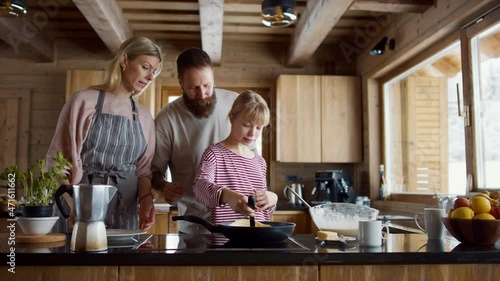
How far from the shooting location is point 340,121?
15.3 feet

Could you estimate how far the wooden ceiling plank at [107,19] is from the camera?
10.9 ft

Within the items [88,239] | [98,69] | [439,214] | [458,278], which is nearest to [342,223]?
[439,214]

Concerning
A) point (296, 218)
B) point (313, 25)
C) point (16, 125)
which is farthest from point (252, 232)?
point (16, 125)

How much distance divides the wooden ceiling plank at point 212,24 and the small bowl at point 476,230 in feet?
7.22

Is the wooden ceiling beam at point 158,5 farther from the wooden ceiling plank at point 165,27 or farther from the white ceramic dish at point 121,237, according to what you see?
the white ceramic dish at point 121,237

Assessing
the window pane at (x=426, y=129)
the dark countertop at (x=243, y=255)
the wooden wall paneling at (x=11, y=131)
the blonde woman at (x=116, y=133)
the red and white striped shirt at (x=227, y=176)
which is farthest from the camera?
the wooden wall paneling at (x=11, y=131)

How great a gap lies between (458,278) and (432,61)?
2.51 metres

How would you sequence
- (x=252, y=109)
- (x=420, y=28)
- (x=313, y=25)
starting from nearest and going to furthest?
(x=252, y=109)
(x=420, y=28)
(x=313, y=25)

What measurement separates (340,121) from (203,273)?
11.7ft

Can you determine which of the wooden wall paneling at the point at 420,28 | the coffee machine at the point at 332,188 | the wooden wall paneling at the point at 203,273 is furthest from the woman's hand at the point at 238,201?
the coffee machine at the point at 332,188

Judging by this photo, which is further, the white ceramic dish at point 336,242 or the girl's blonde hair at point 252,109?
the girl's blonde hair at point 252,109

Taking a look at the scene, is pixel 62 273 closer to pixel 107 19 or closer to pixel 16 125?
pixel 107 19

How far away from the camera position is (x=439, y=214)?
5.29ft

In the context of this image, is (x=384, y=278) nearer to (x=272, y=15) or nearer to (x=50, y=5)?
(x=272, y=15)
